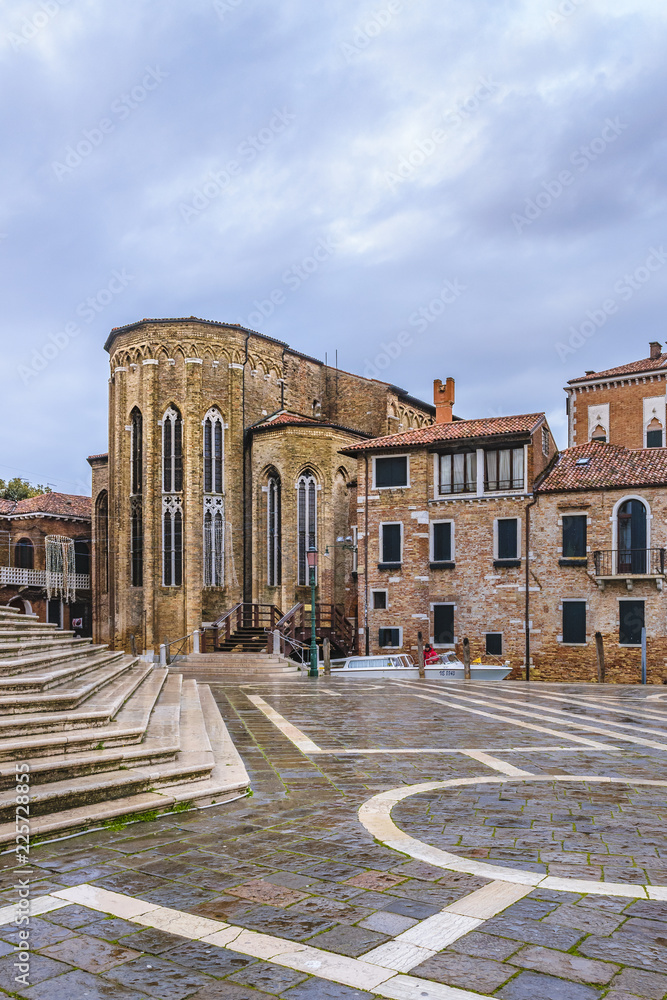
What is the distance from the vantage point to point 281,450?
3375 cm

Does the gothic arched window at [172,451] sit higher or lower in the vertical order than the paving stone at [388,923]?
higher

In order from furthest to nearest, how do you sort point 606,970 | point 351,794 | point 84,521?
point 84,521, point 351,794, point 606,970

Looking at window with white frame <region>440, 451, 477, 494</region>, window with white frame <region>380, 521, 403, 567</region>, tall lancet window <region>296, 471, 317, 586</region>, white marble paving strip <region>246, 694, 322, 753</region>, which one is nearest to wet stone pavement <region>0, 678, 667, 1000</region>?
white marble paving strip <region>246, 694, 322, 753</region>

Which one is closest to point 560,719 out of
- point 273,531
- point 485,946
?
point 485,946

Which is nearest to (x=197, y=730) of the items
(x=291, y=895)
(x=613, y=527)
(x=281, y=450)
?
(x=291, y=895)

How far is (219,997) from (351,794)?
4263 millimetres

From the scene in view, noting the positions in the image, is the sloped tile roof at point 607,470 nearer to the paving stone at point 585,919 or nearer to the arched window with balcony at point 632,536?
the arched window with balcony at point 632,536

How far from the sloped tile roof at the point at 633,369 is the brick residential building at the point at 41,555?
27.8 m

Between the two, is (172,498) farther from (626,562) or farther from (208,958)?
(208,958)

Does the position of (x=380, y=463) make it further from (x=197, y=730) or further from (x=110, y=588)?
(x=197, y=730)

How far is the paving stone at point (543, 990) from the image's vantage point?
145 inches

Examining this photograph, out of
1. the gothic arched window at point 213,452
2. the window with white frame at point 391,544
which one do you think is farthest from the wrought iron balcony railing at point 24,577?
the window with white frame at point 391,544

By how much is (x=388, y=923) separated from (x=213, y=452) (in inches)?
1210

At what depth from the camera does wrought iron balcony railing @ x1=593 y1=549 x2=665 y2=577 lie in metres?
27.0
